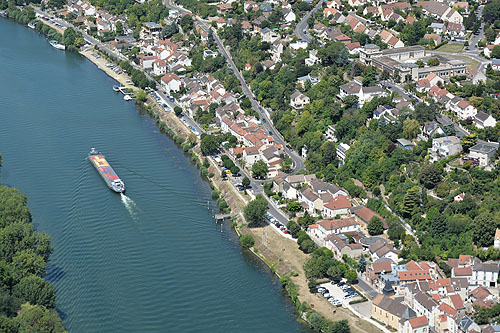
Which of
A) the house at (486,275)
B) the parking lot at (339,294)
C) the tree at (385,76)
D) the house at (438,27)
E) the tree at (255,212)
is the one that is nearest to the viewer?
the house at (486,275)

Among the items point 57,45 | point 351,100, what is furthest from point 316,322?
point 57,45

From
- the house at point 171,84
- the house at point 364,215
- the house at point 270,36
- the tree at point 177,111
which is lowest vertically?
the house at point 171,84

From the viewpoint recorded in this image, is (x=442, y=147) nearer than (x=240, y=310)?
No

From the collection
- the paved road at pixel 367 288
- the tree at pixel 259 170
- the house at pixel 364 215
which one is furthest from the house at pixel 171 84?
the paved road at pixel 367 288

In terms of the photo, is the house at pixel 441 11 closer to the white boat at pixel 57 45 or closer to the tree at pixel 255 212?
the tree at pixel 255 212

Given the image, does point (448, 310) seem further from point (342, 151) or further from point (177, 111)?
point (177, 111)

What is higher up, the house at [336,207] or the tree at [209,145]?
the house at [336,207]

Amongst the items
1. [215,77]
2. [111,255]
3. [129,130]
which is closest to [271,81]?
[215,77]

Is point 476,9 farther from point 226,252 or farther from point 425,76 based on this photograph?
point 226,252
